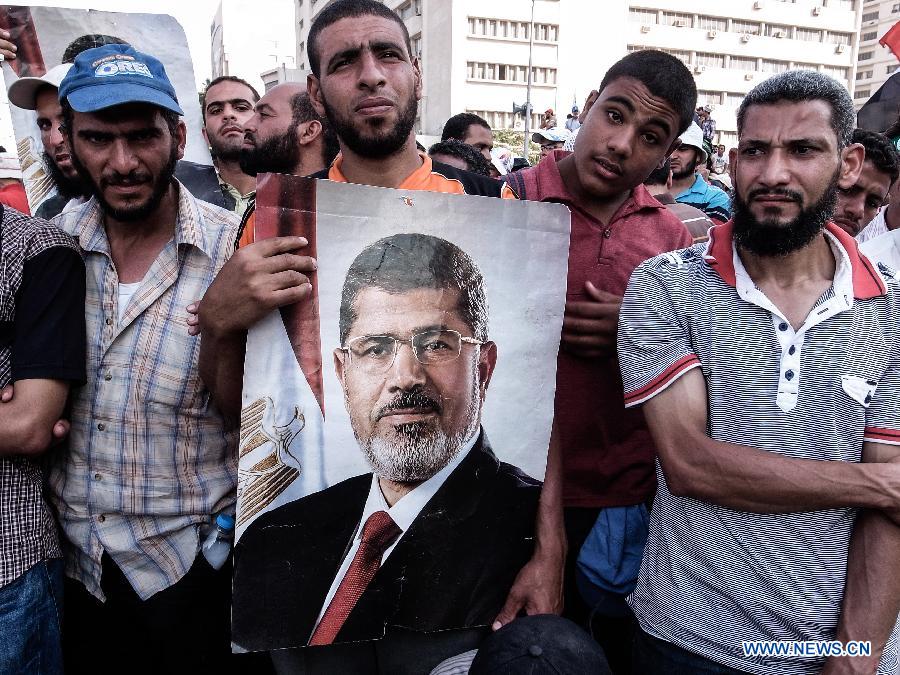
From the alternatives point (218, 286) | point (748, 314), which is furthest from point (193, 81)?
point (748, 314)

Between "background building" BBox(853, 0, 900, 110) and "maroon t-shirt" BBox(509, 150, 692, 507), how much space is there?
74.1 m

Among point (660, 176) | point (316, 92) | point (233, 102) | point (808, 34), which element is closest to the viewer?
point (316, 92)

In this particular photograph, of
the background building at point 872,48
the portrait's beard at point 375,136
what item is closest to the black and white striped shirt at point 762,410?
the portrait's beard at point 375,136

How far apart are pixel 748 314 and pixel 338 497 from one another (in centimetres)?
112

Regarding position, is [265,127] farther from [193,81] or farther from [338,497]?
[338,497]

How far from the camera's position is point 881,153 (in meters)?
3.79

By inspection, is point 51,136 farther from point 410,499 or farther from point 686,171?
point 686,171

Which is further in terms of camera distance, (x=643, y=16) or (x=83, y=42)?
(x=643, y=16)

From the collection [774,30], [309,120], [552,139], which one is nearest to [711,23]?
[774,30]

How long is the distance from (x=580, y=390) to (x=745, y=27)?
220ft

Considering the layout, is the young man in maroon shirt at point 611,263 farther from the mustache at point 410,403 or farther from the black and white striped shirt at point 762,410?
the mustache at point 410,403

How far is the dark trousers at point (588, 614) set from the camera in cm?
213

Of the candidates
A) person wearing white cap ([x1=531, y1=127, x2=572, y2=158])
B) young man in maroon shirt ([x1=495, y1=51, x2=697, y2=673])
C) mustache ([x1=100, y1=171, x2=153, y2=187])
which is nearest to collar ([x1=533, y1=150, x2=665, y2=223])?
young man in maroon shirt ([x1=495, y1=51, x2=697, y2=673])

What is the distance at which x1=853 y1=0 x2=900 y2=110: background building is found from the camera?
208 ft
